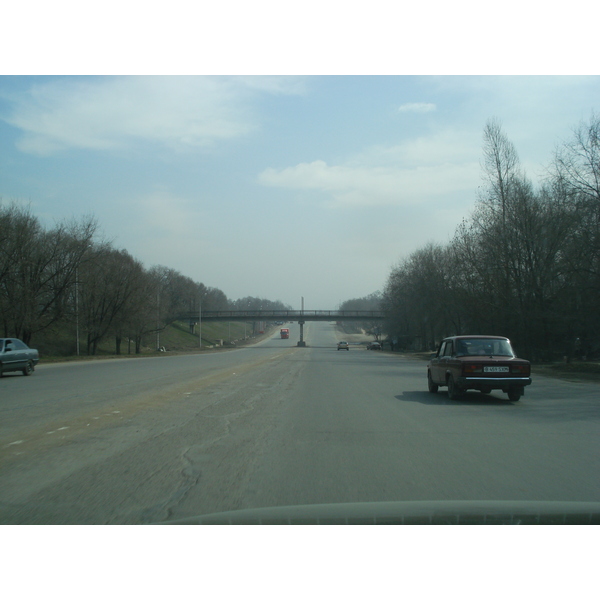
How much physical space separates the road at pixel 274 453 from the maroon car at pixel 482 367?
508 millimetres

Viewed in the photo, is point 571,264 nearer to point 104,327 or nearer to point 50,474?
point 50,474

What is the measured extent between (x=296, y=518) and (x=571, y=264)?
Answer: 32.7 m

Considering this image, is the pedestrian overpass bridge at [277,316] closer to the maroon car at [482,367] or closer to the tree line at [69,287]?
the tree line at [69,287]

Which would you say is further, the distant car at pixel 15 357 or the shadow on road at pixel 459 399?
the distant car at pixel 15 357

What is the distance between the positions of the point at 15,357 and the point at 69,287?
2916 cm

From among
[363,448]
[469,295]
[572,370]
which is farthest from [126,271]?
[363,448]

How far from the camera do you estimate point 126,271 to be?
64.3m

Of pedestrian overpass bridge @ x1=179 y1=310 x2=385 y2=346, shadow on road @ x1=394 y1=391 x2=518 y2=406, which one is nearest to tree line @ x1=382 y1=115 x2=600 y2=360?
shadow on road @ x1=394 y1=391 x2=518 y2=406

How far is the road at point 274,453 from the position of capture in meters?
6.01

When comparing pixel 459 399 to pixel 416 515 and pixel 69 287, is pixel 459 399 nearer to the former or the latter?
pixel 416 515

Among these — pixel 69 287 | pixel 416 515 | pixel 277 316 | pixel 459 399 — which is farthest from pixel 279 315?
pixel 416 515

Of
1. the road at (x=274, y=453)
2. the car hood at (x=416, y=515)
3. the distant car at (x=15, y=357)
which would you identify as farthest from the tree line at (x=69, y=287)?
the car hood at (x=416, y=515)

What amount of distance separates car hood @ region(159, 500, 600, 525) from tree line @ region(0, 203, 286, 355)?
47.0 m

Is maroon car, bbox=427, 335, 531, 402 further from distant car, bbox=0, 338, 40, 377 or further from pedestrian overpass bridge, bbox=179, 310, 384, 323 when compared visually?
pedestrian overpass bridge, bbox=179, 310, 384, 323
